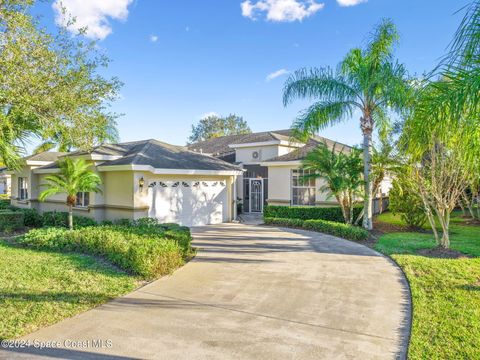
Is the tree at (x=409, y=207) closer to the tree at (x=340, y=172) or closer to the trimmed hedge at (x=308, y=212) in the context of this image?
the trimmed hedge at (x=308, y=212)

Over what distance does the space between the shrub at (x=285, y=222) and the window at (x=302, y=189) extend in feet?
8.46

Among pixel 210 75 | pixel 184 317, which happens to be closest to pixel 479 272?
pixel 184 317

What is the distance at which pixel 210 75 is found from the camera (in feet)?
64.6

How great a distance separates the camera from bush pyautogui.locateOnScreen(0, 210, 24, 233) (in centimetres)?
1479

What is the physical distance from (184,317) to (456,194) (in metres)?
9.05

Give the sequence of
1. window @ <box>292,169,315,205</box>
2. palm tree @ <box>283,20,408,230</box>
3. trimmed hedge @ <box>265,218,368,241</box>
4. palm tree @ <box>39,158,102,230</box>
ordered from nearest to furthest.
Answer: palm tree @ <box>39,158,102,230</box> → trimmed hedge @ <box>265,218,368,241</box> → palm tree @ <box>283,20,408,230</box> → window @ <box>292,169,315,205</box>

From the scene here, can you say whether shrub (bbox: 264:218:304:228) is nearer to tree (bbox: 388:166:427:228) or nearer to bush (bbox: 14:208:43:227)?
tree (bbox: 388:166:427:228)

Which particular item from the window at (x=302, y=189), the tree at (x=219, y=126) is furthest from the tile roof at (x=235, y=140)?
the tree at (x=219, y=126)

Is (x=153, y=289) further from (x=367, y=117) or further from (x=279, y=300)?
(x=367, y=117)

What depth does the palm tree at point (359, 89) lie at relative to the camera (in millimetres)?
13320

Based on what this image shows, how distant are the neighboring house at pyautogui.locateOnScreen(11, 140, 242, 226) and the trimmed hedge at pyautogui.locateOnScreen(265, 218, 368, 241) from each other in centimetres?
307

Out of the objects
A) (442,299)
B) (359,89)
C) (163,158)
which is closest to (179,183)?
(163,158)

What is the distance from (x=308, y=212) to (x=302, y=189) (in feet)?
6.32

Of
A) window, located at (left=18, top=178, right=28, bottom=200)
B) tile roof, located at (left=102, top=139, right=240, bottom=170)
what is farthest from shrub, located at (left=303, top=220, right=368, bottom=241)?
window, located at (left=18, top=178, right=28, bottom=200)
